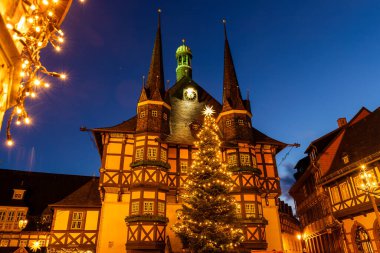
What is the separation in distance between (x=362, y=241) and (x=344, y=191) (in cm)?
361

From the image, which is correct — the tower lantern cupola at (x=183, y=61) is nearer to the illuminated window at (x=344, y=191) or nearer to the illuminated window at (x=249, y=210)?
the illuminated window at (x=249, y=210)

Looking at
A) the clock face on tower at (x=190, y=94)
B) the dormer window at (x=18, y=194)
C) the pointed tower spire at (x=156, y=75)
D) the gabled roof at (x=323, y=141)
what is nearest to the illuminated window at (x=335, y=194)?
the gabled roof at (x=323, y=141)

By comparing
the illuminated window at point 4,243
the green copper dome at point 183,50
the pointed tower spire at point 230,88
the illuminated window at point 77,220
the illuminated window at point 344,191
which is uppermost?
the green copper dome at point 183,50

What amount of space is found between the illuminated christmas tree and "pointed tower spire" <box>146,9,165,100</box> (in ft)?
28.4

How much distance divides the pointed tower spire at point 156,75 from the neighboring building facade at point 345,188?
15.5m

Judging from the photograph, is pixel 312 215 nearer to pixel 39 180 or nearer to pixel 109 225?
pixel 109 225

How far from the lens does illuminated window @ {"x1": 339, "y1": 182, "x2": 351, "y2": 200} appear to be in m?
21.7

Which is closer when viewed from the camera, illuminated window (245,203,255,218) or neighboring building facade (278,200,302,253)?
illuminated window (245,203,255,218)

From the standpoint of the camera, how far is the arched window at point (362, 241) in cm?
1989

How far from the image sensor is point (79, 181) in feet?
124

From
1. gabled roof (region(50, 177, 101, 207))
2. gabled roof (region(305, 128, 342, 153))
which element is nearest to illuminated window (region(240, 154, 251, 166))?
gabled roof (region(305, 128, 342, 153))

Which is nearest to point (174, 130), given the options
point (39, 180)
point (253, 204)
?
point (253, 204)

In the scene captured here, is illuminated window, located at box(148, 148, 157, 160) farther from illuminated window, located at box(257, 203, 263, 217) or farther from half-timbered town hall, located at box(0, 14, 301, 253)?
illuminated window, located at box(257, 203, 263, 217)

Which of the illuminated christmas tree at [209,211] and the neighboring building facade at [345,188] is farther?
the neighboring building facade at [345,188]
